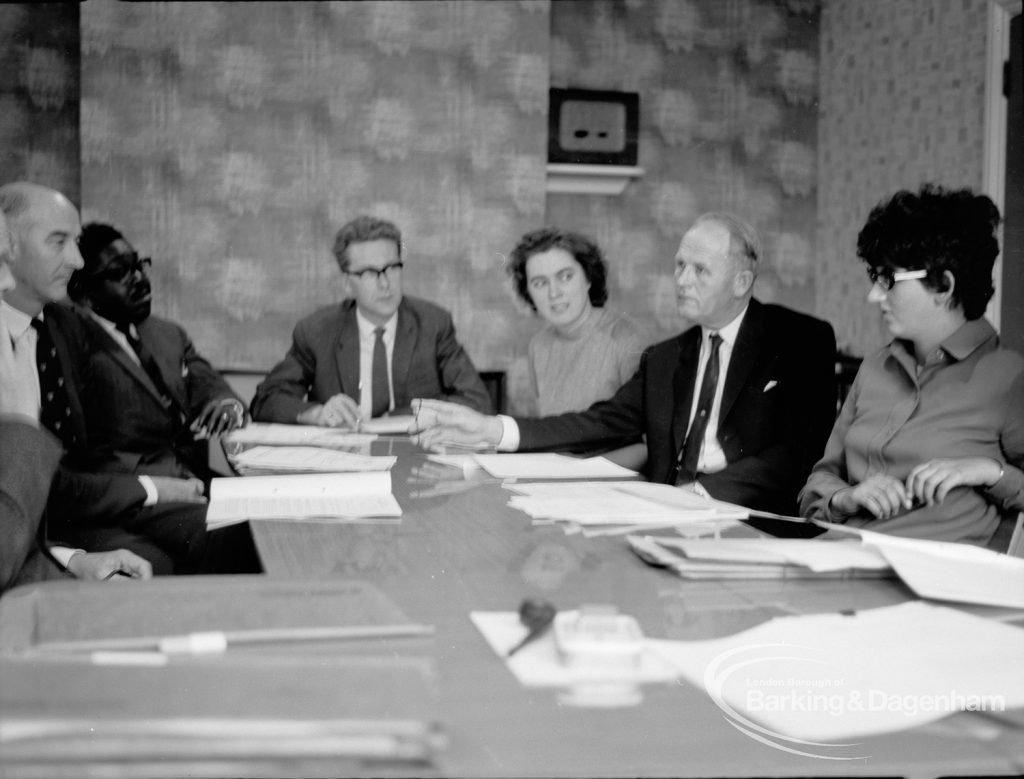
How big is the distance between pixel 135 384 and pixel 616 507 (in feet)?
5.91

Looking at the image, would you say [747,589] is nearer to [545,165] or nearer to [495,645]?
[495,645]

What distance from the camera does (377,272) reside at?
12.2ft

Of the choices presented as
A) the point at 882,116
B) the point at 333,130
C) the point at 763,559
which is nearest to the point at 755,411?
the point at 763,559

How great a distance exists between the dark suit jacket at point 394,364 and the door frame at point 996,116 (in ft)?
6.49

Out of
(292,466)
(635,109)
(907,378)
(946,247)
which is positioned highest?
(635,109)

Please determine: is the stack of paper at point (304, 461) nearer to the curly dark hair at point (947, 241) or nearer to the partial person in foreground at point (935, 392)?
the partial person in foreground at point (935, 392)

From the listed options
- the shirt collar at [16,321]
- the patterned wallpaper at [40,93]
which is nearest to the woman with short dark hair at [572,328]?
the shirt collar at [16,321]

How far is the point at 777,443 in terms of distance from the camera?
2572 millimetres

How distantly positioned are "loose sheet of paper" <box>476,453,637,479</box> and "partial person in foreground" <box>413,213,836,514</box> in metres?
0.22

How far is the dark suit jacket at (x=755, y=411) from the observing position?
2.50 metres

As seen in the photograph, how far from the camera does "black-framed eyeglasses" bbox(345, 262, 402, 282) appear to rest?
12.2 ft

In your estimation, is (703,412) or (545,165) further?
(545,165)

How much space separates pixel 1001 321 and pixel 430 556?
319 centimetres

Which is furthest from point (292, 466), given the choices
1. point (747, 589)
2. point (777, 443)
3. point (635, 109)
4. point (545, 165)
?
→ point (635, 109)
